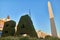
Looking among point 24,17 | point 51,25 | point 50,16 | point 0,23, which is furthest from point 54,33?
point 0,23

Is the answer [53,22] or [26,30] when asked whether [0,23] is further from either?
[26,30]

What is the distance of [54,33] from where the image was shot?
2120 centimetres

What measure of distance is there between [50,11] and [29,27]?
953 cm

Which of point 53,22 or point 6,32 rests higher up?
point 53,22

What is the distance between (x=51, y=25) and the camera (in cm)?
2150

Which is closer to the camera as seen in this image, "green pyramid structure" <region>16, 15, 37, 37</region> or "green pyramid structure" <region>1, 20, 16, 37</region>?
"green pyramid structure" <region>16, 15, 37, 37</region>

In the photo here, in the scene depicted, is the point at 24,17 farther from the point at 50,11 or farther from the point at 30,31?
the point at 50,11

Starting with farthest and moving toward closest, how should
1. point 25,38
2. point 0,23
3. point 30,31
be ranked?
point 0,23 → point 30,31 → point 25,38

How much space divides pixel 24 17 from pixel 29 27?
1.21 meters

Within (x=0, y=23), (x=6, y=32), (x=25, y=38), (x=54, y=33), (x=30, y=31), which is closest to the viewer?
(x=25, y=38)

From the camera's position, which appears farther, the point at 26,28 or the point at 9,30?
the point at 9,30

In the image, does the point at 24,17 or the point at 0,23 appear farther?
the point at 0,23

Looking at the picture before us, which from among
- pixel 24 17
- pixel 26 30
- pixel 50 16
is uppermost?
pixel 50 16

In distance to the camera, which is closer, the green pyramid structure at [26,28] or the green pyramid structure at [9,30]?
the green pyramid structure at [26,28]
